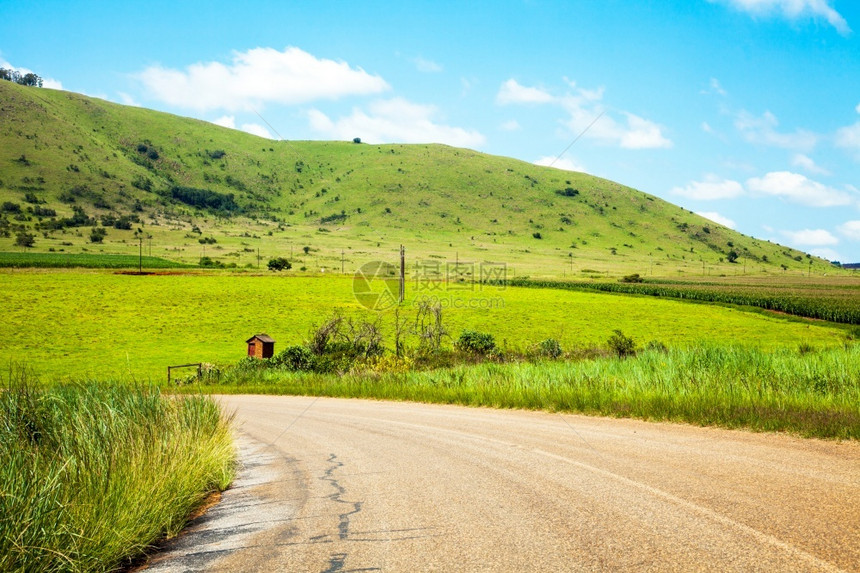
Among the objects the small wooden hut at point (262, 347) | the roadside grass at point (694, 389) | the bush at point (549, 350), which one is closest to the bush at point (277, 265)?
the small wooden hut at point (262, 347)

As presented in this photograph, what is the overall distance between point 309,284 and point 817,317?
61.9m

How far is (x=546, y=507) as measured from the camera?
6.91 metres

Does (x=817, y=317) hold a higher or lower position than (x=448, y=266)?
lower

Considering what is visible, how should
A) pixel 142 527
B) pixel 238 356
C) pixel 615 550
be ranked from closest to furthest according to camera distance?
pixel 615 550 → pixel 142 527 → pixel 238 356

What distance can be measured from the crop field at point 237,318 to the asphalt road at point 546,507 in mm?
34392

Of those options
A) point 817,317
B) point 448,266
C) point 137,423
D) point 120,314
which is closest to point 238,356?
point 120,314

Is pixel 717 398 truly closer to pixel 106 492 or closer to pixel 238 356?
pixel 106 492

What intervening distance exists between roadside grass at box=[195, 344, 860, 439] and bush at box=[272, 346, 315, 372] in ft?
43.2

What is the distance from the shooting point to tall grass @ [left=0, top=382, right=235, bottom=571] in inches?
206

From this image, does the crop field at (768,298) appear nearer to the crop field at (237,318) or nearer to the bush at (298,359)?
the crop field at (237,318)

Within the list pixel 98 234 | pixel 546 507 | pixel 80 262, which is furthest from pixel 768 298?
pixel 98 234

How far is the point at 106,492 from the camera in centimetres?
643

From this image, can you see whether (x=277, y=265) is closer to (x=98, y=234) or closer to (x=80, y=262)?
(x=80, y=262)

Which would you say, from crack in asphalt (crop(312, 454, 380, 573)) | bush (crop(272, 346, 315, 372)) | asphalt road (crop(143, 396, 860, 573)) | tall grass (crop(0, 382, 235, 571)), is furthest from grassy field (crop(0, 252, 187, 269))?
crack in asphalt (crop(312, 454, 380, 573))
